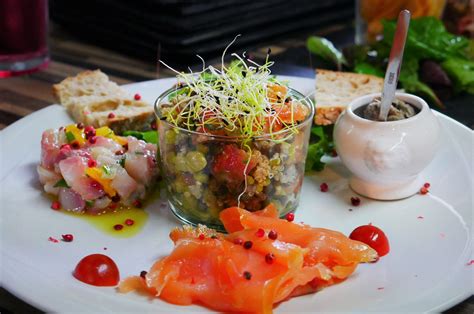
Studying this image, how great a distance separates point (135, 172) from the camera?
8.36 feet

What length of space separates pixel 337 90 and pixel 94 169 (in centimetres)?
130

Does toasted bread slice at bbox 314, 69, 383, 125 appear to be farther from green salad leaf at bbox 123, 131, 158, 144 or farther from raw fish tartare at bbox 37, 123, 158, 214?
raw fish tartare at bbox 37, 123, 158, 214

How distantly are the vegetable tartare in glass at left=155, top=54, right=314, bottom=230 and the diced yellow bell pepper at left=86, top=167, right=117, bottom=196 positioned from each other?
0.65 ft

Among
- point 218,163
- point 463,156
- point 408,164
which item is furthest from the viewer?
point 463,156

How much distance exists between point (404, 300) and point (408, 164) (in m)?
0.67

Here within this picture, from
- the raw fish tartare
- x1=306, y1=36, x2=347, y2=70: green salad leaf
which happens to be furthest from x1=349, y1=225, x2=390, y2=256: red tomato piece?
x1=306, y1=36, x2=347, y2=70: green salad leaf

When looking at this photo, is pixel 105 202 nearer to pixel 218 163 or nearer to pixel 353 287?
pixel 218 163

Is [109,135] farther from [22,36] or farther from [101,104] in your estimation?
[22,36]

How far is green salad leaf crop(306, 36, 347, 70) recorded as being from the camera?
12.7 ft

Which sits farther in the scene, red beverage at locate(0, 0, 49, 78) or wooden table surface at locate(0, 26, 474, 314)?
red beverage at locate(0, 0, 49, 78)

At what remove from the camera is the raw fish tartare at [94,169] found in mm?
2459

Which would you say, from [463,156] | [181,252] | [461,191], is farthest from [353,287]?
[463,156]

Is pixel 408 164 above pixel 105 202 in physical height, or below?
above

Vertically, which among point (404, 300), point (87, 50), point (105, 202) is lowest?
point (87, 50)
